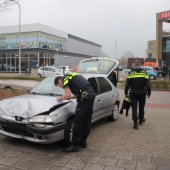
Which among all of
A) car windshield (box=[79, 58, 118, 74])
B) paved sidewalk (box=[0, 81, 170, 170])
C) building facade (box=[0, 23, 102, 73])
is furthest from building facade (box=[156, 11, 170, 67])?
paved sidewalk (box=[0, 81, 170, 170])

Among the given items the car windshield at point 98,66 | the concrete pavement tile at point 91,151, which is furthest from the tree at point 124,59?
the concrete pavement tile at point 91,151

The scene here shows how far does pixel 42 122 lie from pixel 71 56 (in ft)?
209

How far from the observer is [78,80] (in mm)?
6008

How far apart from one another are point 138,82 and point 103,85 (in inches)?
37.1

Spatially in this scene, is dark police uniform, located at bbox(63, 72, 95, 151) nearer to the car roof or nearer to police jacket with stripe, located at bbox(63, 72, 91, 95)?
police jacket with stripe, located at bbox(63, 72, 91, 95)

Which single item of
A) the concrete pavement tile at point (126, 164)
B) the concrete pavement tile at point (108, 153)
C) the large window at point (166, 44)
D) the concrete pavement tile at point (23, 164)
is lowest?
the concrete pavement tile at point (126, 164)

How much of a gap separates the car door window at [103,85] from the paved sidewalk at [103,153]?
1.08 meters

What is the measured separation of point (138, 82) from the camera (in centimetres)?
820

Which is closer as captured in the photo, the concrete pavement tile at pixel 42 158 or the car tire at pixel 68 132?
the concrete pavement tile at pixel 42 158

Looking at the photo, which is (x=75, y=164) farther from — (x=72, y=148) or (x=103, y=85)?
(x=103, y=85)

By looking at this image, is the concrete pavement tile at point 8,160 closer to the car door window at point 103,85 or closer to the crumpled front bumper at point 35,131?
the crumpled front bumper at point 35,131

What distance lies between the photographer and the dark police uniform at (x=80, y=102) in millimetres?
5938

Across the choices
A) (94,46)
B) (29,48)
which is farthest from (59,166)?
(94,46)

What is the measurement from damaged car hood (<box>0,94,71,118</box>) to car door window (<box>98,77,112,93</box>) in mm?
1907
